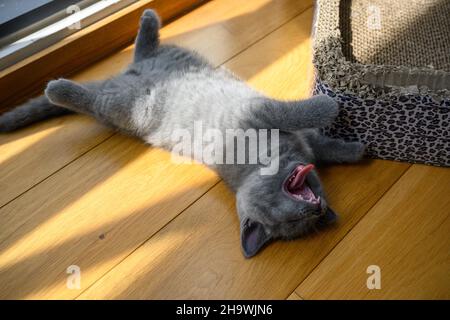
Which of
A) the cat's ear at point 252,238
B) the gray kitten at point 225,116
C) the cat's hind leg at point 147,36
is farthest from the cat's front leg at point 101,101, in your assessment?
the cat's ear at point 252,238

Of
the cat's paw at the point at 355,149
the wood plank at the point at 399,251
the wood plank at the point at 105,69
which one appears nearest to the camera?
the wood plank at the point at 399,251

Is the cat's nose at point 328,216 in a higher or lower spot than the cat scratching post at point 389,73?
lower

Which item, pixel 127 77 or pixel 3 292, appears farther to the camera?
pixel 127 77

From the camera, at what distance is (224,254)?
3.32ft

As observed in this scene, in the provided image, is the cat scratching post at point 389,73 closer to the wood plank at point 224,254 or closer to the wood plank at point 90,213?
the wood plank at point 224,254

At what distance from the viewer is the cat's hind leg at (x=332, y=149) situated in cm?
108

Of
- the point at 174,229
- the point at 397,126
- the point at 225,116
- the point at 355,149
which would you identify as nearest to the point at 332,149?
the point at 355,149

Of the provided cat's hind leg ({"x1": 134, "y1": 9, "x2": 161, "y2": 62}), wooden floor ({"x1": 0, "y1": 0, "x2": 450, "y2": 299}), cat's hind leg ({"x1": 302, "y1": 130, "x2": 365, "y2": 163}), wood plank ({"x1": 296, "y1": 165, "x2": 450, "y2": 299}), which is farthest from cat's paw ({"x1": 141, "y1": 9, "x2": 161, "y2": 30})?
wood plank ({"x1": 296, "y1": 165, "x2": 450, "y2": 299})

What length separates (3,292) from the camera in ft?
3.21

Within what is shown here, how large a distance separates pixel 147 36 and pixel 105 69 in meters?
0.22

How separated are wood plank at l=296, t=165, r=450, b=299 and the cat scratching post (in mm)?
106
